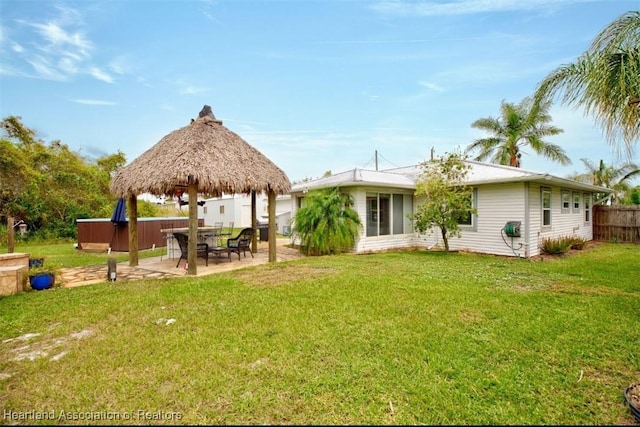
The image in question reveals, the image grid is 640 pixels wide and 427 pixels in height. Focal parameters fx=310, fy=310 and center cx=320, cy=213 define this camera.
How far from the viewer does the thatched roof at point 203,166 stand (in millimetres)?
7543

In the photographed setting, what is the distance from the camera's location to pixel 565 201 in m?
13.3

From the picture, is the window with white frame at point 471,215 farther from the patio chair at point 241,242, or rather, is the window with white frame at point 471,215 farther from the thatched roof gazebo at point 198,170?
the patio chair at point 241,242

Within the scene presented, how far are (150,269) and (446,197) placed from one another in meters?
9.71

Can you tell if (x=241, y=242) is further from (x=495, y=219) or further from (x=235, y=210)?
(x=235, y=210)

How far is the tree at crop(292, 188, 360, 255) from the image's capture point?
434 inches

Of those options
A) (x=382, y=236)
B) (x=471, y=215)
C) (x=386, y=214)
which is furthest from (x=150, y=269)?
(x=471, y=215)

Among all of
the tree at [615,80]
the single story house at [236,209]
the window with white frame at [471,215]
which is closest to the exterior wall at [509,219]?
the window with white frame at [471,215]

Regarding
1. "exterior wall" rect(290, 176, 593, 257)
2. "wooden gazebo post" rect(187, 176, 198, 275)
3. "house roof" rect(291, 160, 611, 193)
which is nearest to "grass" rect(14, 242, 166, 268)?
"wooden gazebo post" rect(187, 176, 198, 275)

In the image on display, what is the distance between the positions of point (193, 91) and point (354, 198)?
8282 millimetres

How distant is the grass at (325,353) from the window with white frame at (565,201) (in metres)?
7.98

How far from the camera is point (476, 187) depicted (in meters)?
11.7

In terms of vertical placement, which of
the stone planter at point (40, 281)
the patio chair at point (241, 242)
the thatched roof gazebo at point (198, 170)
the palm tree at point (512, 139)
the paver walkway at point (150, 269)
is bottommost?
the paver walkway at point (150, 269)

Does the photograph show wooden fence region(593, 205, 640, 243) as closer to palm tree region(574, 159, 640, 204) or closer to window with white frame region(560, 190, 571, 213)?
window with white frame region(560, 190, 571, 213)

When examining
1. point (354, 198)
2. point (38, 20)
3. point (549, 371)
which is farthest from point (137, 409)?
point (38, 20)
